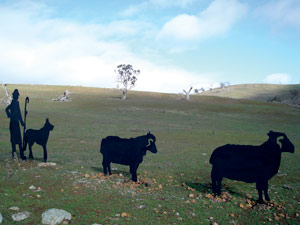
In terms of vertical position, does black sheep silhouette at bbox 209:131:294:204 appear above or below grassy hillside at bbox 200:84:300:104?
below

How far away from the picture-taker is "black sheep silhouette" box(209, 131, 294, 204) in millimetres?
9812

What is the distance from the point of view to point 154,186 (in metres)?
11.7

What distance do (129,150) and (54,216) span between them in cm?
491

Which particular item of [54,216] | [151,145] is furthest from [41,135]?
[54,216]

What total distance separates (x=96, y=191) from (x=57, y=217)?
2.76 m

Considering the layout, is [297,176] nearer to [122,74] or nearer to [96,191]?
[96,191]

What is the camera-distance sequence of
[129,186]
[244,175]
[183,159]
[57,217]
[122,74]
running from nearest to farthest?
[57,217] < [244,175] < [129,186] < [183,159] < [122,74]

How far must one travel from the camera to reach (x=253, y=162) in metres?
9.88

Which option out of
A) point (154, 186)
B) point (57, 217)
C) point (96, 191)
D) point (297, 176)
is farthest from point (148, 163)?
point (57, 217)

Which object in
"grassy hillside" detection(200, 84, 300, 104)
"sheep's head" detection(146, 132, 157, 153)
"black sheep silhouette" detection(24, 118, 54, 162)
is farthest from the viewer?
"grassy hillside" detection(200, 84, 300, 104)

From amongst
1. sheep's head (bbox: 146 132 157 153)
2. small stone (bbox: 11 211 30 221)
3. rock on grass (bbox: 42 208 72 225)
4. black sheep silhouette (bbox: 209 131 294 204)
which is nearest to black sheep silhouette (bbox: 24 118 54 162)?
sheep's head (bbox: 146 132 157 153)

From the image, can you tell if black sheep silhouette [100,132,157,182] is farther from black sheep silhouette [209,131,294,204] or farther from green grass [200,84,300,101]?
green grass [200,84,300,101]

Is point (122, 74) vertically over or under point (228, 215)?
over

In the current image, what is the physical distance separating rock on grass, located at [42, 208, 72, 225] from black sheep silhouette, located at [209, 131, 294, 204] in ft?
18.2
